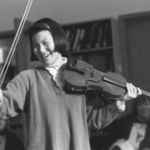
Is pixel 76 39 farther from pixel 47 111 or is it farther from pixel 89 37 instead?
pixel 47 111

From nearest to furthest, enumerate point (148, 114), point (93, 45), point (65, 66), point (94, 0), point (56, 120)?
1. point (56, 120)
2. point (65, 66)
3. point (148, 114)
4. point (93, 45)
5. point (94, 0)

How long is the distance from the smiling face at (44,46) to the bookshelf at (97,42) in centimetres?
203

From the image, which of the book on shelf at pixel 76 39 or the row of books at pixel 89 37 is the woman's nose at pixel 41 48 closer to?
the row of books at pixel 89 37

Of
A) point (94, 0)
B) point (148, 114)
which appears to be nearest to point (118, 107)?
point (148, 114)

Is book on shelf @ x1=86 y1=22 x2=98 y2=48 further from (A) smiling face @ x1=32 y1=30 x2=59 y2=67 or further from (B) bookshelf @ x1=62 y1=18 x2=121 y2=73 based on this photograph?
(A) smiling face @ x1=32 y1=30 x2=59 y2=67

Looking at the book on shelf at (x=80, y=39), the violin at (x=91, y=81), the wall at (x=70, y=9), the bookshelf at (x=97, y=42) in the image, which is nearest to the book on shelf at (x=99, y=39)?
the bookshelf at (x=97, y=42)

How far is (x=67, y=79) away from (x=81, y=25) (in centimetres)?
227

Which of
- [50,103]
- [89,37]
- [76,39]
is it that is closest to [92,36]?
[89,37]

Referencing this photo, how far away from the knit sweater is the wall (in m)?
2.40

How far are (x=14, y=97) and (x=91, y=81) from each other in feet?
0.97

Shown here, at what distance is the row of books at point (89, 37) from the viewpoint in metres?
3.72

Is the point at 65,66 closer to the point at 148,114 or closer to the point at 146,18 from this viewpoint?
the point at 148,114

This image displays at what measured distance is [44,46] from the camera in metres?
1.62

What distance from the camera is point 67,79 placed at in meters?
1.63
